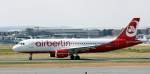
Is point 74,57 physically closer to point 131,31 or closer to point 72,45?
point 72,45

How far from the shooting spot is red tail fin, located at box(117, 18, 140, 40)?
65.8 metres

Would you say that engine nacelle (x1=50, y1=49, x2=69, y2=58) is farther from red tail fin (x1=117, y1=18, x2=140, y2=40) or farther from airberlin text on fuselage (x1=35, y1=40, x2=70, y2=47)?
red tail fin (x1=117, y1=18, x2=140, y2=40)

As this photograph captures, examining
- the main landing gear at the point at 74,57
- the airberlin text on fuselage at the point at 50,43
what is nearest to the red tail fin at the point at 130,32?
the main landing gear at the point at 74,57

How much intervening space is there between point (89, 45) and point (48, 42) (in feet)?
17.7

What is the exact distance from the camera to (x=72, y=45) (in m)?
65.1

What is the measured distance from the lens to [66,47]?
6488 cm

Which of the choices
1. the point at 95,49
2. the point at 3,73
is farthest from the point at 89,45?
the point at 3,73

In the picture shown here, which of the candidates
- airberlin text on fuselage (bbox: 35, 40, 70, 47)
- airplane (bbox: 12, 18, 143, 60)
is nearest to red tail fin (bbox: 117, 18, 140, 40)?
airplane (bbox: 12, 18, 143, 60)

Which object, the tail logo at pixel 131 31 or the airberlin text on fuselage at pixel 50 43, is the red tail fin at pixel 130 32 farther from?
the airberlin text on fuselage at pixel 50 43

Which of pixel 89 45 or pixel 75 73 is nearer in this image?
pixel 75 73

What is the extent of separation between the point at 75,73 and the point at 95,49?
101ft

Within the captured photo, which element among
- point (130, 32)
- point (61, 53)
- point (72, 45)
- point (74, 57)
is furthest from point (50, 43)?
point (130, 32)

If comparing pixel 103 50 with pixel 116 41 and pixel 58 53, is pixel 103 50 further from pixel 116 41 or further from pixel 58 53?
pixel 58 53

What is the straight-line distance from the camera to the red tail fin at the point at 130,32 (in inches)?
2589
